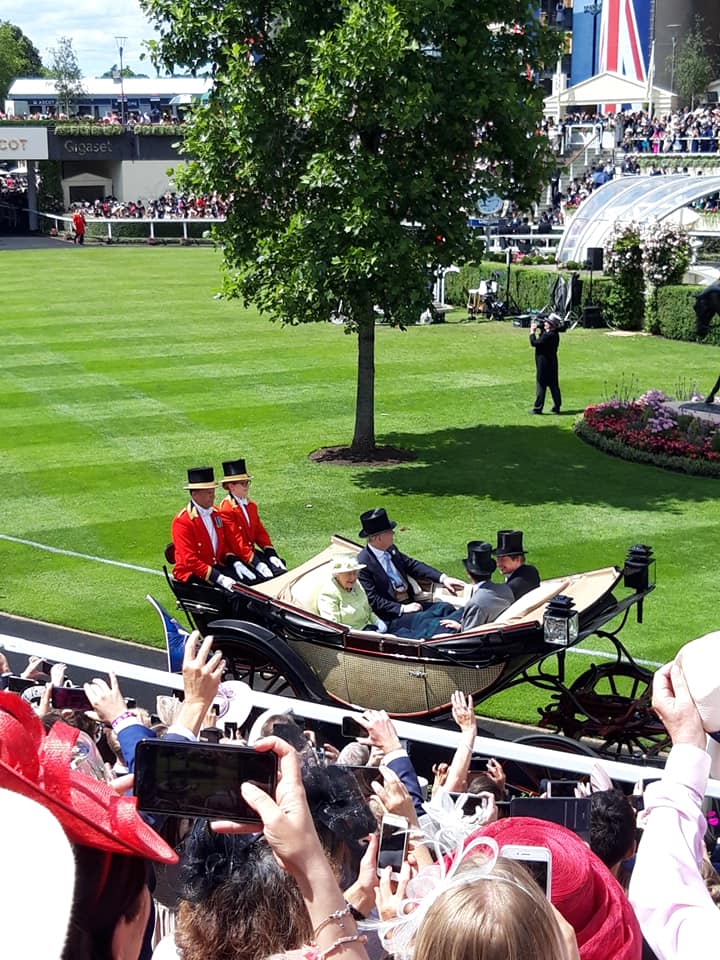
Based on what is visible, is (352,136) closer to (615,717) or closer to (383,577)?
(383,577)

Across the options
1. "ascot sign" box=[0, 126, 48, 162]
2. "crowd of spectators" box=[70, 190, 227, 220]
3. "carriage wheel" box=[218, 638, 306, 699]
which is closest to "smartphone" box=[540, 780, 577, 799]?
"carriage wheel" box=[218, 638, 306, 699]

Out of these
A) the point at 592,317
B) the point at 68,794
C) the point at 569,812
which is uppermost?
the point at 68,794

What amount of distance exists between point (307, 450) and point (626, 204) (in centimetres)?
2106

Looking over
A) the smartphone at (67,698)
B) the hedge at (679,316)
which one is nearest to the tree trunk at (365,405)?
the smartphone at (67,698)

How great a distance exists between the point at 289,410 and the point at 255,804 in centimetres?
1779

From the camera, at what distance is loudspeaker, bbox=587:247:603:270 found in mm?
33344

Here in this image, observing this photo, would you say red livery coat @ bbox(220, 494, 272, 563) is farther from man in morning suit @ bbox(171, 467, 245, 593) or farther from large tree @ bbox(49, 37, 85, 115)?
large tree @ bbox(49, 37, 85, 115)

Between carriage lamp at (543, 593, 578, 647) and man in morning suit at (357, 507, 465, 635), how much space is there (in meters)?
1.42

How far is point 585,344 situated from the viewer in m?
27.4

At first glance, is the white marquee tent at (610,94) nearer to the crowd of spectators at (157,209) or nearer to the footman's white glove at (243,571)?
the crowd of spectators at (157,209)

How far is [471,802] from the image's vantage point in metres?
5.12

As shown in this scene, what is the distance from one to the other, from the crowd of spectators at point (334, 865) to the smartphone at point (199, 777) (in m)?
0.02

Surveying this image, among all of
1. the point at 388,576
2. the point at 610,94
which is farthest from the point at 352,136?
the point at 610,94

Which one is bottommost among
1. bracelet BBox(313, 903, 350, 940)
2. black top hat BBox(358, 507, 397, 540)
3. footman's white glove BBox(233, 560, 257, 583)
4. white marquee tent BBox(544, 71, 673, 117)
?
footman's white glove BBox(233, 560, 257, 583)
